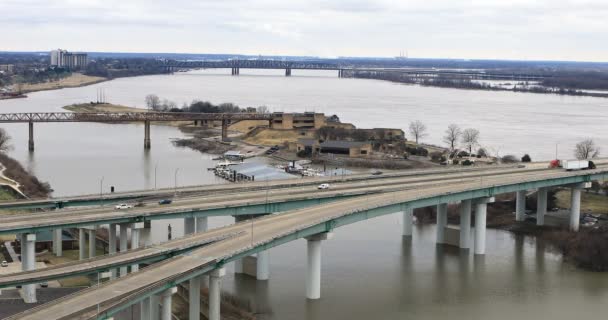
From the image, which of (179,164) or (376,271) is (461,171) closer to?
(376,271)

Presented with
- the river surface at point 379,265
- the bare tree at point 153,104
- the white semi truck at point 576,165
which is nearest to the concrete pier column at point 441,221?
the river surface at point 379,265

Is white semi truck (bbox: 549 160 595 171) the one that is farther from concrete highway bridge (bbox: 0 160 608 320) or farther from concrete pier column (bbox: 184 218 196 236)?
concrete pier column (bbox: 184 218 196 236)

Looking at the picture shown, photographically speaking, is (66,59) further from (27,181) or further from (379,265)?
(379,265)

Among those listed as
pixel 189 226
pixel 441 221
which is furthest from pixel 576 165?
pixel 189 226

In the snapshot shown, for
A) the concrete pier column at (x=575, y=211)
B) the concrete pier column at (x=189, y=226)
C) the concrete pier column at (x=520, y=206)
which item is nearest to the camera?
the concrete pier column at (x=189, y=226)

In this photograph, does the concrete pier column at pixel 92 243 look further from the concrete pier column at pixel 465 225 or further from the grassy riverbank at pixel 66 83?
the grassy riverbank at pixel 66 83

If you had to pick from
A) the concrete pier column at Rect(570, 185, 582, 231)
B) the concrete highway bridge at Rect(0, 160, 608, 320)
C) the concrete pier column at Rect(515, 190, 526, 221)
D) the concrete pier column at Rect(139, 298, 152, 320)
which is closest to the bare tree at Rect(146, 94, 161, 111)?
the concrete highway bridge at Rect(0, 160, 608, 320)
